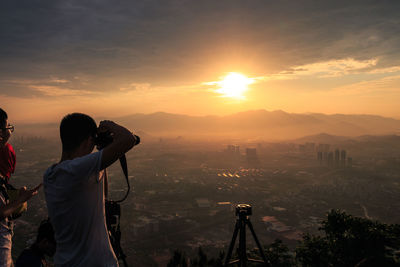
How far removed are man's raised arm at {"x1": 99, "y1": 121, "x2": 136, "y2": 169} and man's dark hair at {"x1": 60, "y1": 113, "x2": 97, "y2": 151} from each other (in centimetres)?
16

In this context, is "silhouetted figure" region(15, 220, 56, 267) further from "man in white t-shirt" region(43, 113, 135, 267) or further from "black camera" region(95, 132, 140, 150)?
"black camera" region(95, 132, 140, 150)

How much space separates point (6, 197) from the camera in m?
2.80

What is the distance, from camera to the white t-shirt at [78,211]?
1.67 m

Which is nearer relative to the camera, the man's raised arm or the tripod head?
the man's raised arm

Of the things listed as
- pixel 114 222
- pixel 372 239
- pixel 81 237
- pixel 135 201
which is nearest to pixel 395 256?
pixel 372 239

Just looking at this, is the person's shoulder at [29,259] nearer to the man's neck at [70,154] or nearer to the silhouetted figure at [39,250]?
the silhouetted figure at [39,250]

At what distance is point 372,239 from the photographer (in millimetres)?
8578

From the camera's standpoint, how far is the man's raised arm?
1702 mm

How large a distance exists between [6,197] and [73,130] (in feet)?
5.62

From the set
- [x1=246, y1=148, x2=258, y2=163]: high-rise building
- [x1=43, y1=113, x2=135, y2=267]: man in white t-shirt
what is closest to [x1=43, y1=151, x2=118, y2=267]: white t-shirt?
[x1=43, y1=113, x2=135, y2=267]: man in white t-shirt

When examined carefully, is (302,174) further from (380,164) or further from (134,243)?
(134,243)

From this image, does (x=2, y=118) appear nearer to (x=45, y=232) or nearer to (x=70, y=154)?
(x=45, y=232)

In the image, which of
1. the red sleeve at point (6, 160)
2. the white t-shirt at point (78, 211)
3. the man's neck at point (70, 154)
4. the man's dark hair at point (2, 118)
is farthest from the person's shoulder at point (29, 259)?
the man's neck at point (70, 154)

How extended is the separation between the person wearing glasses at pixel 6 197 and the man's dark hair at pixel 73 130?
1.33 meters
